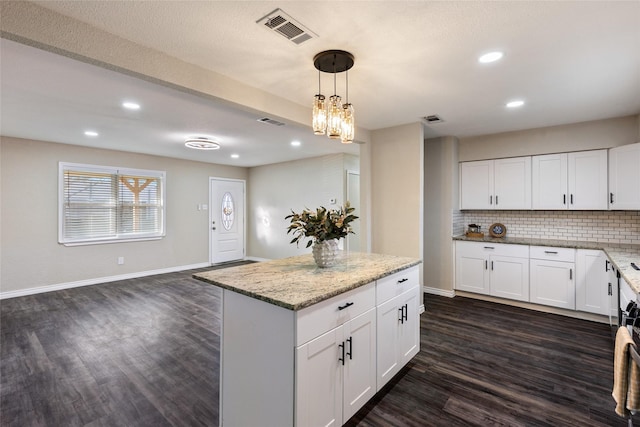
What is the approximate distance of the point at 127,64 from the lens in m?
2.00

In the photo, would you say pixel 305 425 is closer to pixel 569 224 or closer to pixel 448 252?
pixel 448 252

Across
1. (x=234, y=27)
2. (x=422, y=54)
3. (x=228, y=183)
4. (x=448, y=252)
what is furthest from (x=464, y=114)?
(x=228, y=183)

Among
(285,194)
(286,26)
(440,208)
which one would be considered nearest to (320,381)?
(286,26)

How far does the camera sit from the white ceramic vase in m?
2.24

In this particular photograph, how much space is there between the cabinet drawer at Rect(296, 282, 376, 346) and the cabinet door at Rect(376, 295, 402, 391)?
19 cm

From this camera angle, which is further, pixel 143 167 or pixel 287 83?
pixel 143 167

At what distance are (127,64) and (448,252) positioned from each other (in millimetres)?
4503

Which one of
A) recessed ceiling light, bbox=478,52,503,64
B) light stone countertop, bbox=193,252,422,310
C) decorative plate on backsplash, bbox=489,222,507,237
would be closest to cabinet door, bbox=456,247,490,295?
decorative plate on backsplash, bbox=489,222,507,237

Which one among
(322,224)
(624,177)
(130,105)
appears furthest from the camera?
(624,177)

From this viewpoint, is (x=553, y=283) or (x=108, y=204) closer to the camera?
(x=553, y=283)

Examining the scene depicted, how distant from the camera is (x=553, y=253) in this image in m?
3.82

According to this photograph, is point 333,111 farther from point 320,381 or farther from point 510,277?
point 510,277

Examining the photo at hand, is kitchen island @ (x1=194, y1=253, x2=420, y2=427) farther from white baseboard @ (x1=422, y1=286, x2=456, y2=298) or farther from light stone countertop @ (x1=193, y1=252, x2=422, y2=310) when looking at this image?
white baseboard @ (x1=422, y1=286, x2=456, y2=298)

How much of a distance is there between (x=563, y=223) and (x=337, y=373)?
420 cm
